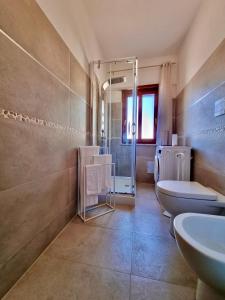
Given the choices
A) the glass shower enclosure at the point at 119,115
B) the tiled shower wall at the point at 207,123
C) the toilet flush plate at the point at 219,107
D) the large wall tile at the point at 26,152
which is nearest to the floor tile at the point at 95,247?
the large wall tile at the point at 26,152

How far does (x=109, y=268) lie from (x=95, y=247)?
0.23m

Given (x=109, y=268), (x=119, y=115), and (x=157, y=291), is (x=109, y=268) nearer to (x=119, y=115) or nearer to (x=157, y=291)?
(x=157, y=291)

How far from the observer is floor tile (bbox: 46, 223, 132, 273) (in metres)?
1.11

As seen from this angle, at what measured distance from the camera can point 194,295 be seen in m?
0.88

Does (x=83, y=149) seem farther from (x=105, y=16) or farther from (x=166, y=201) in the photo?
(x=105, y=16)

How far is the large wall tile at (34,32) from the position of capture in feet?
2.81

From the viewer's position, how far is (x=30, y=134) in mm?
1037

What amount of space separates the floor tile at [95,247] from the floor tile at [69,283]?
0.06m

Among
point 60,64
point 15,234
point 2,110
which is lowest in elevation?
point 15,234

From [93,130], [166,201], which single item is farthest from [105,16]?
[166,201]

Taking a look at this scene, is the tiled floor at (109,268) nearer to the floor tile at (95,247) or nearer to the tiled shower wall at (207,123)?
the floor tile at (95,247)

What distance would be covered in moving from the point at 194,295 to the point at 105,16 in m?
2.75

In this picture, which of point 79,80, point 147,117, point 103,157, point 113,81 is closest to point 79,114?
point 79,80

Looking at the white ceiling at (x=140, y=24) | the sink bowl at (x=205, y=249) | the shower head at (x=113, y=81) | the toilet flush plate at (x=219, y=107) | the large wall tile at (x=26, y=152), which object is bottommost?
the sink bowl at (x=205, y=249)
